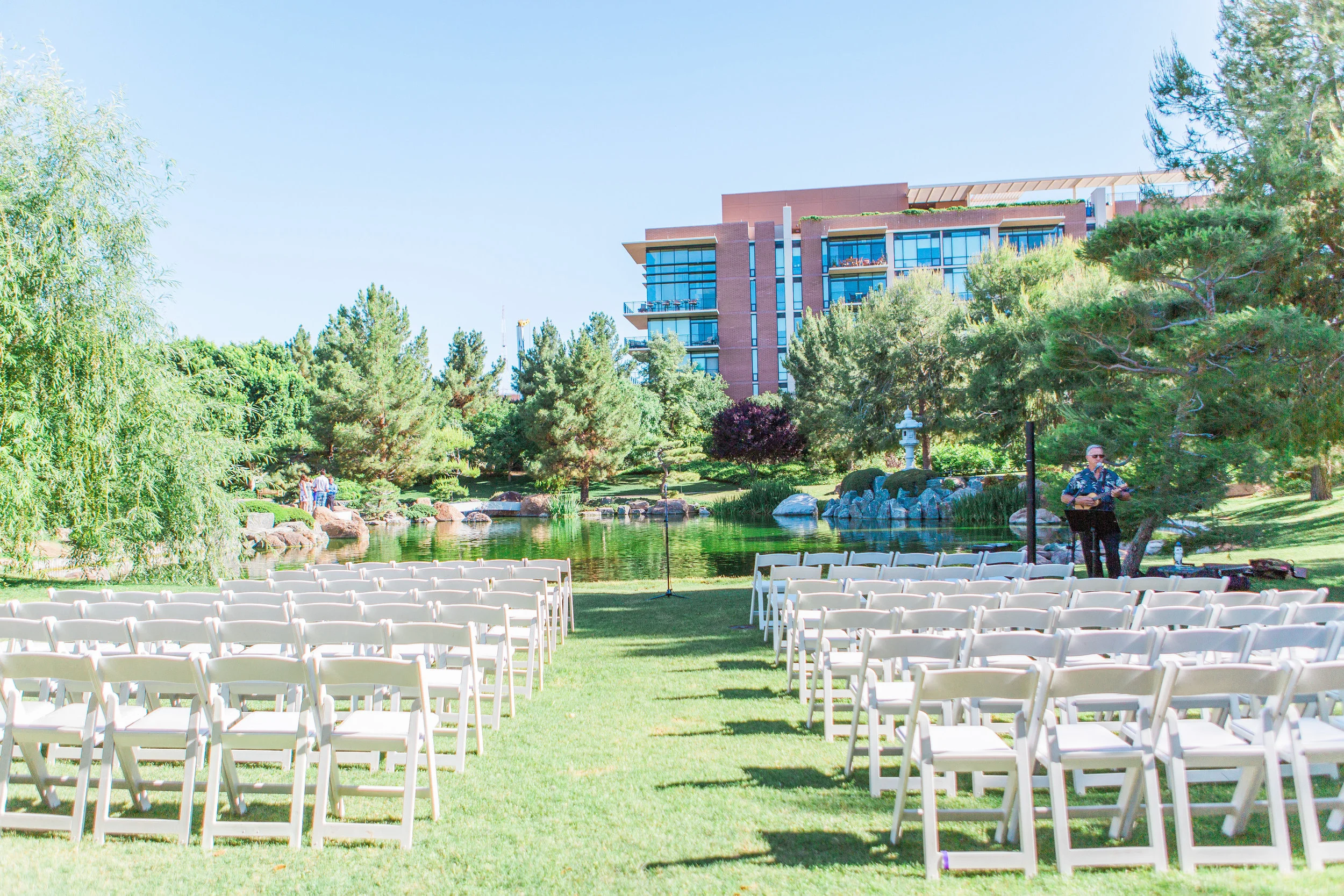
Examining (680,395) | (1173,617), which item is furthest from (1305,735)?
(680,395)

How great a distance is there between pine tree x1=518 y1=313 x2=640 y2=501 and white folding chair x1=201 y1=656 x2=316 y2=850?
132ft

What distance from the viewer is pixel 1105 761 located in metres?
3.79

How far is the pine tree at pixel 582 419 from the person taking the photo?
148 ft

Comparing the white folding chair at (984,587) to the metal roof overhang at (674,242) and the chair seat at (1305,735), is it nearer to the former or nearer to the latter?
the chair seat at (1305,735)

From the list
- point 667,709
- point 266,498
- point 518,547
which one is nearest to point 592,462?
point 266,498

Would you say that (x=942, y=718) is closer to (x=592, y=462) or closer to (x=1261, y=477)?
(x=1261, y=477)

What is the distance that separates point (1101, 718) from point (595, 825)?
346cm

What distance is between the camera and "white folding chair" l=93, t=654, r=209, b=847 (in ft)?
13.4

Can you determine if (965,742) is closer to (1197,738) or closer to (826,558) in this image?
(1197,738)

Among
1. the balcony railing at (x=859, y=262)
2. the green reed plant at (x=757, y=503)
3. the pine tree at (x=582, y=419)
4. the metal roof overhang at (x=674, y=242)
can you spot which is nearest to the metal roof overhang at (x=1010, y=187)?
the balcony railing at (x=859, y=262)

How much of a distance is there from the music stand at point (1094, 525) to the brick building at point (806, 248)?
1894 inches

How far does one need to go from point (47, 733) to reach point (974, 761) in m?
4.25

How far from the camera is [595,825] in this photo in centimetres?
416

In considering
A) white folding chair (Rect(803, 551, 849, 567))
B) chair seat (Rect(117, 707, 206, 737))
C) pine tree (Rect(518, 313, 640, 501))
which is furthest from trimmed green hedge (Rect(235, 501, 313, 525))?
chair seat (Rect(117, 707, 206, 737))
